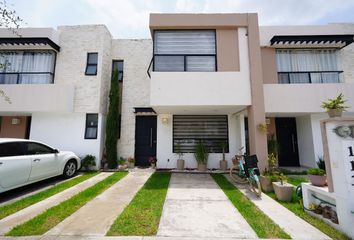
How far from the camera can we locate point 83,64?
9391 mm

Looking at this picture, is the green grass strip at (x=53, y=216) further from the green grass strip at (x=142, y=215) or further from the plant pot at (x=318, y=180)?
the plant pot at (x=318, y=180)

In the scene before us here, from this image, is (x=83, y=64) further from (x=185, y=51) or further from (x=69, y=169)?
(x=185, y=51)

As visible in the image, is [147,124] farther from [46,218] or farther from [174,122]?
[46,218]

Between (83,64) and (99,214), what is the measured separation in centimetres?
834

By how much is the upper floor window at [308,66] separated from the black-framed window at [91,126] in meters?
9.83

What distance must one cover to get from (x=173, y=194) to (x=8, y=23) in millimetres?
6397

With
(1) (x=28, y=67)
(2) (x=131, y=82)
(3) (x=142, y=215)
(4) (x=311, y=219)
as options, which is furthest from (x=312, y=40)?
(1) (x=28, y=67)

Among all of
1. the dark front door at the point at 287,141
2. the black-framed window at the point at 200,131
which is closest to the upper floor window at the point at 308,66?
the dark front door at the point at 287,141

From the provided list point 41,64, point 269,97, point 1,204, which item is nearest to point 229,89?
point 269,97

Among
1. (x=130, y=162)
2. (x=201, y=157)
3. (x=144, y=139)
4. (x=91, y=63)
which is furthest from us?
(x=144, y=139)

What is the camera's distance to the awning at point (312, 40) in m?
8.00

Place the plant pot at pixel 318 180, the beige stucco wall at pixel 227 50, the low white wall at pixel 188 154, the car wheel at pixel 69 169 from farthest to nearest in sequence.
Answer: the low white wall at pixel 188 154 < the beige stucco wall at pixel 227 50 < the car wheel at pixel 69 169 < the plant pot at pixel 318 180

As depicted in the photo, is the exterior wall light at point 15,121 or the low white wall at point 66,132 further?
the exterior wall light at point 15,121

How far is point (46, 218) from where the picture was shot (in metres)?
3.56
